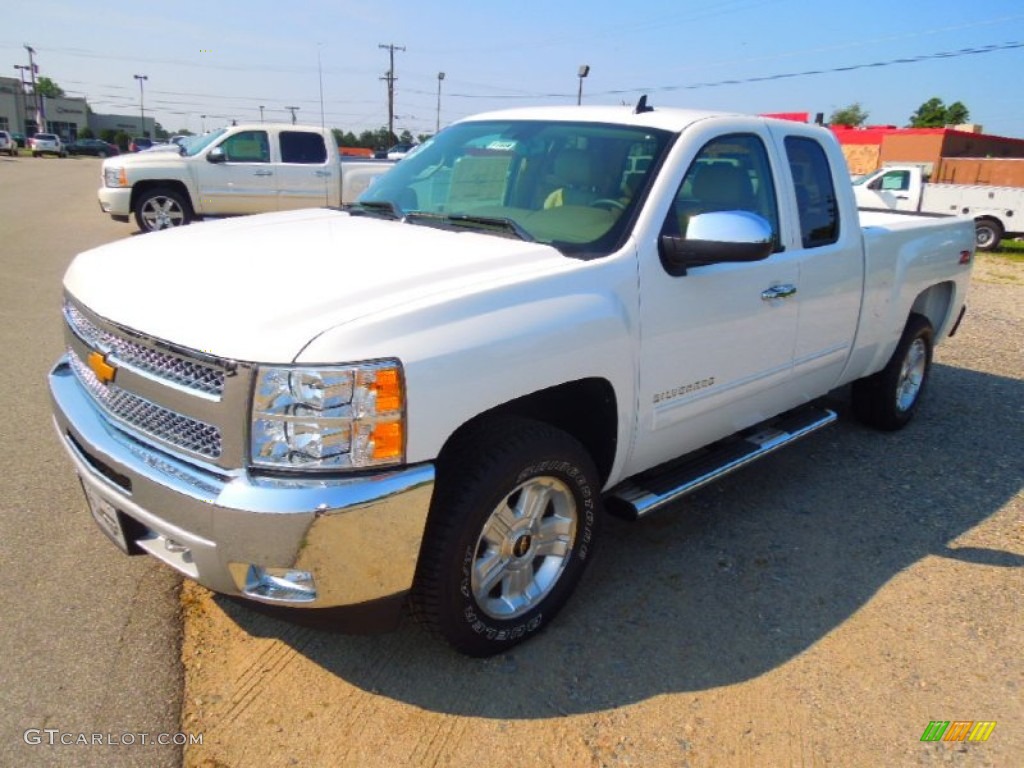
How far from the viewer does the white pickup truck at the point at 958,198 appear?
17266 millimetres

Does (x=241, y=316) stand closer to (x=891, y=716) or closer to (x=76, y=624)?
(x=76, y=624)

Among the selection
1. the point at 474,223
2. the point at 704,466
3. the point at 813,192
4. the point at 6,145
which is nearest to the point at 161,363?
the point at 474,223

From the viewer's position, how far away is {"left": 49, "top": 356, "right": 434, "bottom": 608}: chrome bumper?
2.16 metres

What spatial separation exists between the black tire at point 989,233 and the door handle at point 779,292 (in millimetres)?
17131

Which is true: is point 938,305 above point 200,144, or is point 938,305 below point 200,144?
below

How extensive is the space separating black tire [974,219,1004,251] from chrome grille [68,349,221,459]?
1962cm

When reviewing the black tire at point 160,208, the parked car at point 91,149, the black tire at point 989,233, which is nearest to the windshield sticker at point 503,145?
the black tire at point 160,208

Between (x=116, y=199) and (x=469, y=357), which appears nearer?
(x=469, y=357)

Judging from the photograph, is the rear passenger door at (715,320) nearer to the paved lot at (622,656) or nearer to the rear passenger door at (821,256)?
the rear passenger door at (821,256)

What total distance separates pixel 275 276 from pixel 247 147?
11658mm

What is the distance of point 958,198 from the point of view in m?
17.9

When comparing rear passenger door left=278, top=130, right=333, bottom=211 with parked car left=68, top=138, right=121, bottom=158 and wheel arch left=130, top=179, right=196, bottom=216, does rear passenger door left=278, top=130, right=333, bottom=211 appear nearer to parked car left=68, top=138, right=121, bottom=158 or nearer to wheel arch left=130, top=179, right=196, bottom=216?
wheel arch left=130, top=179, right=196, bottom=216

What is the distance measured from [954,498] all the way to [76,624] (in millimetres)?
4407

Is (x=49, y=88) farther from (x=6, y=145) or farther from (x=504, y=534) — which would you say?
(x=504, y=534)
